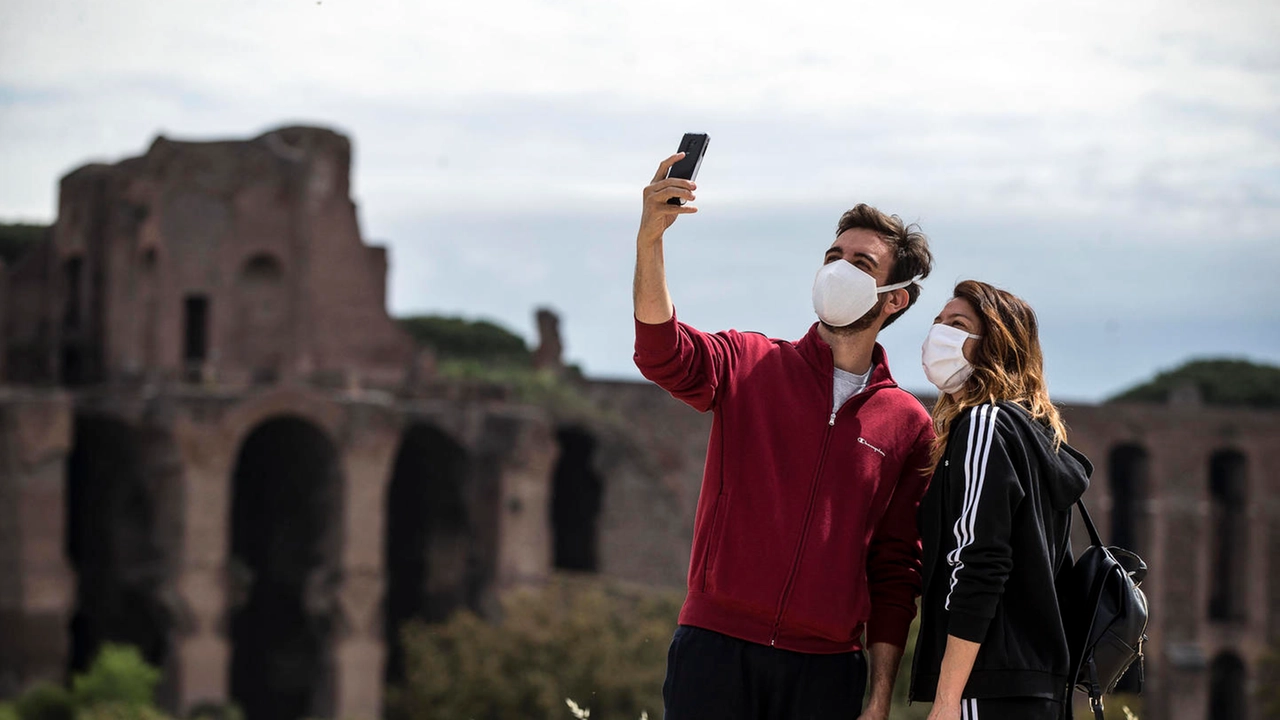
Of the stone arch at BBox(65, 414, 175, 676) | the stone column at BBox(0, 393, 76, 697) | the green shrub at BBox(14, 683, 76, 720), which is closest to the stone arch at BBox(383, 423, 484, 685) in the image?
the stone arch at BBox(65, 414, 175, 676)

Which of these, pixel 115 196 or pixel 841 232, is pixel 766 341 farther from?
pixel 115 196

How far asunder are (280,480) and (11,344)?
5.85 m

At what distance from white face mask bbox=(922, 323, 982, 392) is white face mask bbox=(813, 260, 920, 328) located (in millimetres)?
198

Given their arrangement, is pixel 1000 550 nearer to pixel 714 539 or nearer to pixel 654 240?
pixel 714 539

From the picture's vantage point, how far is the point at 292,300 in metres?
34.4

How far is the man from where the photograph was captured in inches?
180

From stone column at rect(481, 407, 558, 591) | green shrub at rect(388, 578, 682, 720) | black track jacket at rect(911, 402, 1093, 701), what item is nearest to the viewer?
black track jacket at rect(911, 402, 1093, 701)

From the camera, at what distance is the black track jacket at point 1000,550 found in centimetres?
432

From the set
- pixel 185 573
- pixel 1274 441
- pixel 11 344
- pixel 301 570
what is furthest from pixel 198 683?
pixel 1274 441

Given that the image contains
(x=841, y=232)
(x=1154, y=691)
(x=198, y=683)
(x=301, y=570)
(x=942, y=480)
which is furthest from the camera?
(x=1154, y=691)

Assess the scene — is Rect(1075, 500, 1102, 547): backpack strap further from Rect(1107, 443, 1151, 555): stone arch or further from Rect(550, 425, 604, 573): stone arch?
Rect(1107, 443, 1151, 555): stone arch

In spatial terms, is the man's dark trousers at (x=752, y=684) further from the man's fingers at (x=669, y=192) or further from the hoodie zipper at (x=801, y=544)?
the man's fingers at (x=669, y=192)

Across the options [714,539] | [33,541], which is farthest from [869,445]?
[33,541]

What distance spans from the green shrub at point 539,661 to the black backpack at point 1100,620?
20.5 meters
